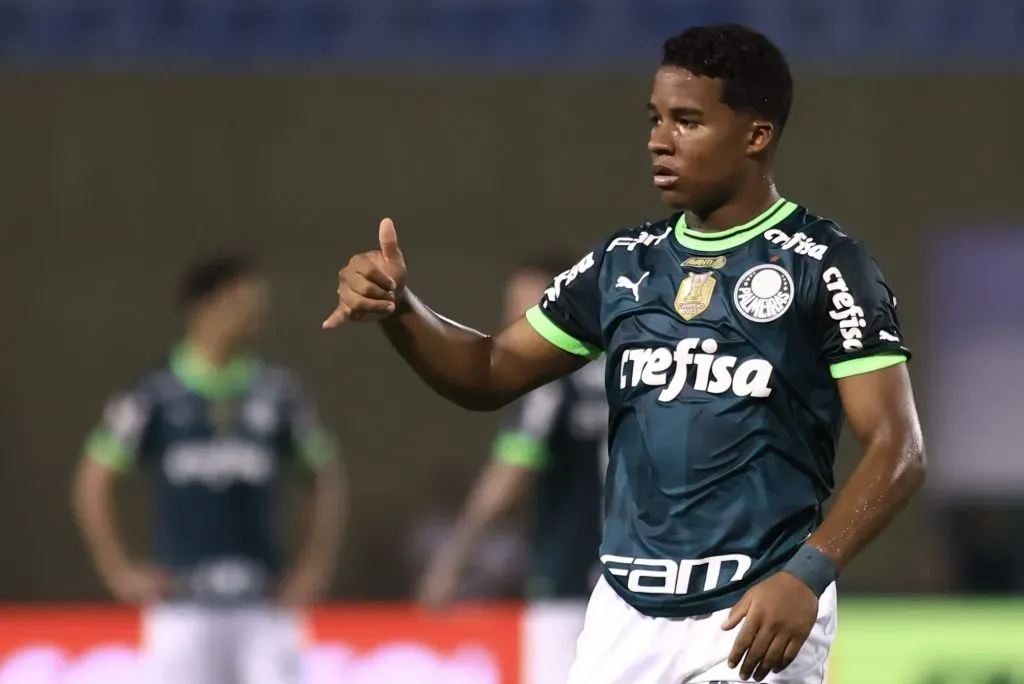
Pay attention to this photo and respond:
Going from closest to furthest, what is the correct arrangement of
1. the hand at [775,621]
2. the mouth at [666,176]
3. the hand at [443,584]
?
1. the hand at [775,621]
2. the mouth at [666,176]
3. the hand at [443,584]

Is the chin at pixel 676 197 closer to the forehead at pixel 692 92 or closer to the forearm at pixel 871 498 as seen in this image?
the forehead at pixel 692 92

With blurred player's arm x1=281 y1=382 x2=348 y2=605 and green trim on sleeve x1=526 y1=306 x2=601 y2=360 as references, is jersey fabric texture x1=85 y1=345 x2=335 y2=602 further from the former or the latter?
green trim on sleeve x1=526 y1=306 x2=601 y2=360

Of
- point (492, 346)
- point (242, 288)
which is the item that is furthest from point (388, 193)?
point (492, 346)

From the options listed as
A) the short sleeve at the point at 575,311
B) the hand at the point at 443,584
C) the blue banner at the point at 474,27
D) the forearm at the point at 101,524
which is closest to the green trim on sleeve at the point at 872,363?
the short sleeve at the point at 575,311

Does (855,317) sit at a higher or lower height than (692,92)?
lower

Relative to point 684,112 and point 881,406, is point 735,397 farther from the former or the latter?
point 684,112

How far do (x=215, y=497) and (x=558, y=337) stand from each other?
3587mm

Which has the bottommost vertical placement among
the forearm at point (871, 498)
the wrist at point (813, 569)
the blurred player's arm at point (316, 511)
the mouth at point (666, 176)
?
the blurred player's arm at point (316, 511)

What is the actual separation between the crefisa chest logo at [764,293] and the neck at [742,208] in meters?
0.13

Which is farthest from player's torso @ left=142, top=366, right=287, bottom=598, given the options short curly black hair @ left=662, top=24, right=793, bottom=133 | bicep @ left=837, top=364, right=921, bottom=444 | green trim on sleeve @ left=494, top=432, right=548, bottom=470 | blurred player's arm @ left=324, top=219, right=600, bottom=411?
bicep @ left=837, top=364, right=921, bottom=444

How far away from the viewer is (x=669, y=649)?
10.1 ft

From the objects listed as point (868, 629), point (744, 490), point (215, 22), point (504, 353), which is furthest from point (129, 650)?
point (215, 22)

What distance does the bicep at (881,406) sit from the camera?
292 centimetres

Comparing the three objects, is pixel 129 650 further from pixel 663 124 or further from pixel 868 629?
pixel 663 124
